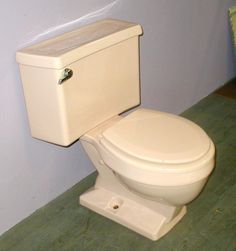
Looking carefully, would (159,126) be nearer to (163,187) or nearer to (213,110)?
(163,187)

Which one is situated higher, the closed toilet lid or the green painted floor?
the closed toilet lid

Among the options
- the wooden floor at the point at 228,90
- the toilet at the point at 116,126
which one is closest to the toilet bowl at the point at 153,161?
the toilet at the point at 116,126

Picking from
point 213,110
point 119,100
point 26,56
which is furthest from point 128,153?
point 213,110

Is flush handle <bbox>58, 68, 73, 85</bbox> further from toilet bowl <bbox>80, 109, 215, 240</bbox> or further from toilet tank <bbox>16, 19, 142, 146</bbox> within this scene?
toilet bowl <bbox>80, 109, 215, 240</bbox>

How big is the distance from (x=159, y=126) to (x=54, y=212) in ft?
1.98

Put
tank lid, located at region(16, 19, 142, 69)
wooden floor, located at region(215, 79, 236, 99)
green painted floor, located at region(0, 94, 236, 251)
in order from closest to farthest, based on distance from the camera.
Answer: tank lid, located at region(16, 19, 142, 69), green painted floor, located at region(0, 94, 236, 251), wooden floor, located at region(215, 79, 236, 99)

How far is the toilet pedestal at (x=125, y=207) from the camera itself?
1528 mm

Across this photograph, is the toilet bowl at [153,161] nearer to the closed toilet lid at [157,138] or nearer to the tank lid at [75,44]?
the closed toilet lid at [157,138]

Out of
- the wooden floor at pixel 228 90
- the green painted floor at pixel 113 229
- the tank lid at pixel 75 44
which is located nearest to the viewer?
the tank lid at pixel 75 44

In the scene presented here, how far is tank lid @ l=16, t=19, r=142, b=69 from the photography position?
127 centimetres

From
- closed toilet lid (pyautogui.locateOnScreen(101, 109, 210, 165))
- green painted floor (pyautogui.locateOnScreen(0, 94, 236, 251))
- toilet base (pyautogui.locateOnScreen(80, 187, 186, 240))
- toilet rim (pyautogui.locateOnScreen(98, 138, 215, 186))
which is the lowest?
green painted floor (pyautogui.locateOnScreen(0, 94, 236, 251))

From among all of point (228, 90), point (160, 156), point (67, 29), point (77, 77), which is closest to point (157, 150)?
point (160, 156)

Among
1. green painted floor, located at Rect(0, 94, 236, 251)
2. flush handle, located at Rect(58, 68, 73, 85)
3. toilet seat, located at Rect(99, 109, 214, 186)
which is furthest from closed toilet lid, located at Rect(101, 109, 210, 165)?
green painted floor, located at Rect(0, 94, 236, 251)

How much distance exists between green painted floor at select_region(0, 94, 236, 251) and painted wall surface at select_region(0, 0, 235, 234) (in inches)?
2.4
